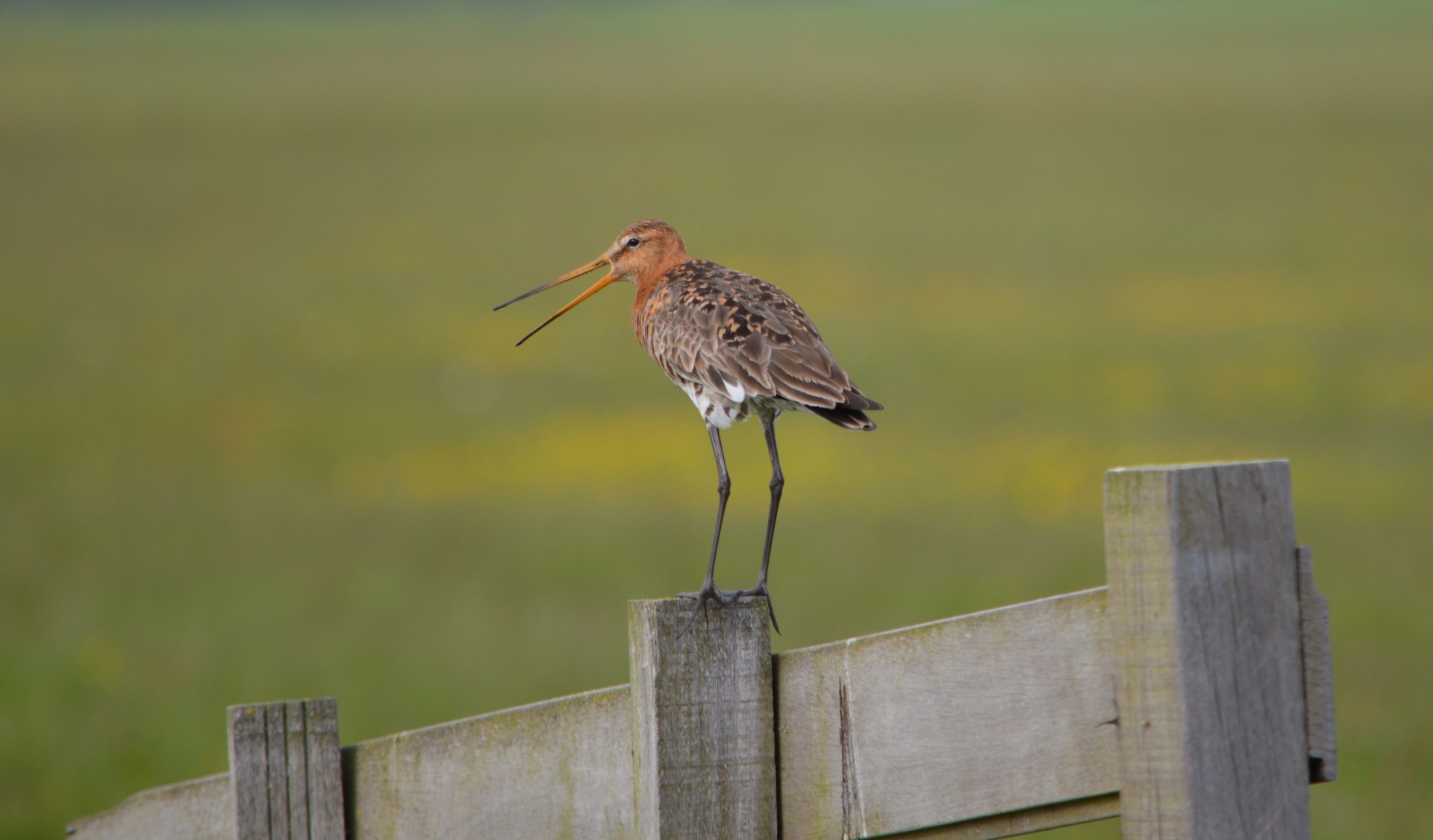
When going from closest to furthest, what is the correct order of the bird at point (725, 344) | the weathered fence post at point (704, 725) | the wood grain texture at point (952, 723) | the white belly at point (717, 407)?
the wood grain texture at point (952, 723) < the weathered fence post at point (704, 725) < the bird at point (725, 344) < the white belly at point (717, 407)

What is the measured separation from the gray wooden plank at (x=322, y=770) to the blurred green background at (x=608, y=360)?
514 cm

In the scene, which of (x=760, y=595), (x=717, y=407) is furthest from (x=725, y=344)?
(x=760, y=595)

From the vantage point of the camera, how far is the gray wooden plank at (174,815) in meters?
3.16

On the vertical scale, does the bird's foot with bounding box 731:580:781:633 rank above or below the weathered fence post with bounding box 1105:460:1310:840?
above

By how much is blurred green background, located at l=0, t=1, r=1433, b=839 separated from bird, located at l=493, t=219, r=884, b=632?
4.60 metres

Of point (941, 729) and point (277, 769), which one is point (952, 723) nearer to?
point (941, 729)

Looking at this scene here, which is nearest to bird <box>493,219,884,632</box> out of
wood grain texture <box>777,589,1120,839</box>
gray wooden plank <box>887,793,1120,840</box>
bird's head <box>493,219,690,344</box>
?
bird's head <box>493,219,690,344</box>

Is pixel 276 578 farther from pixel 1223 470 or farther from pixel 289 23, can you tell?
pixel 289 23

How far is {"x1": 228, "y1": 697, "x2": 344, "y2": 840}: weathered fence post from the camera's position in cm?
294

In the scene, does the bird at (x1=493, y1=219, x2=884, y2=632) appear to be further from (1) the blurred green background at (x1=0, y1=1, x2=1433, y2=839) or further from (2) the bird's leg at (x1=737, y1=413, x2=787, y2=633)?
(1) the blurred green background at (x1=0, y1=1, x2=1433, y2=839)

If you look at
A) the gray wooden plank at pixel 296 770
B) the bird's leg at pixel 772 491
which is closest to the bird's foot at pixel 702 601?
the bird's leg at pixel 772 491

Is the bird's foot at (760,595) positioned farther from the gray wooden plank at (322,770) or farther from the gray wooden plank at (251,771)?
the gray wooden plank at (251,771)

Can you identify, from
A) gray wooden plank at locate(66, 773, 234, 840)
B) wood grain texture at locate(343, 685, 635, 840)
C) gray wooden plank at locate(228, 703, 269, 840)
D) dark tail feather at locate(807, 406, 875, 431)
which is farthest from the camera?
dark tail feather at locate(807, 406, 875, 431)

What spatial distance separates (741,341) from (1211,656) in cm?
203
